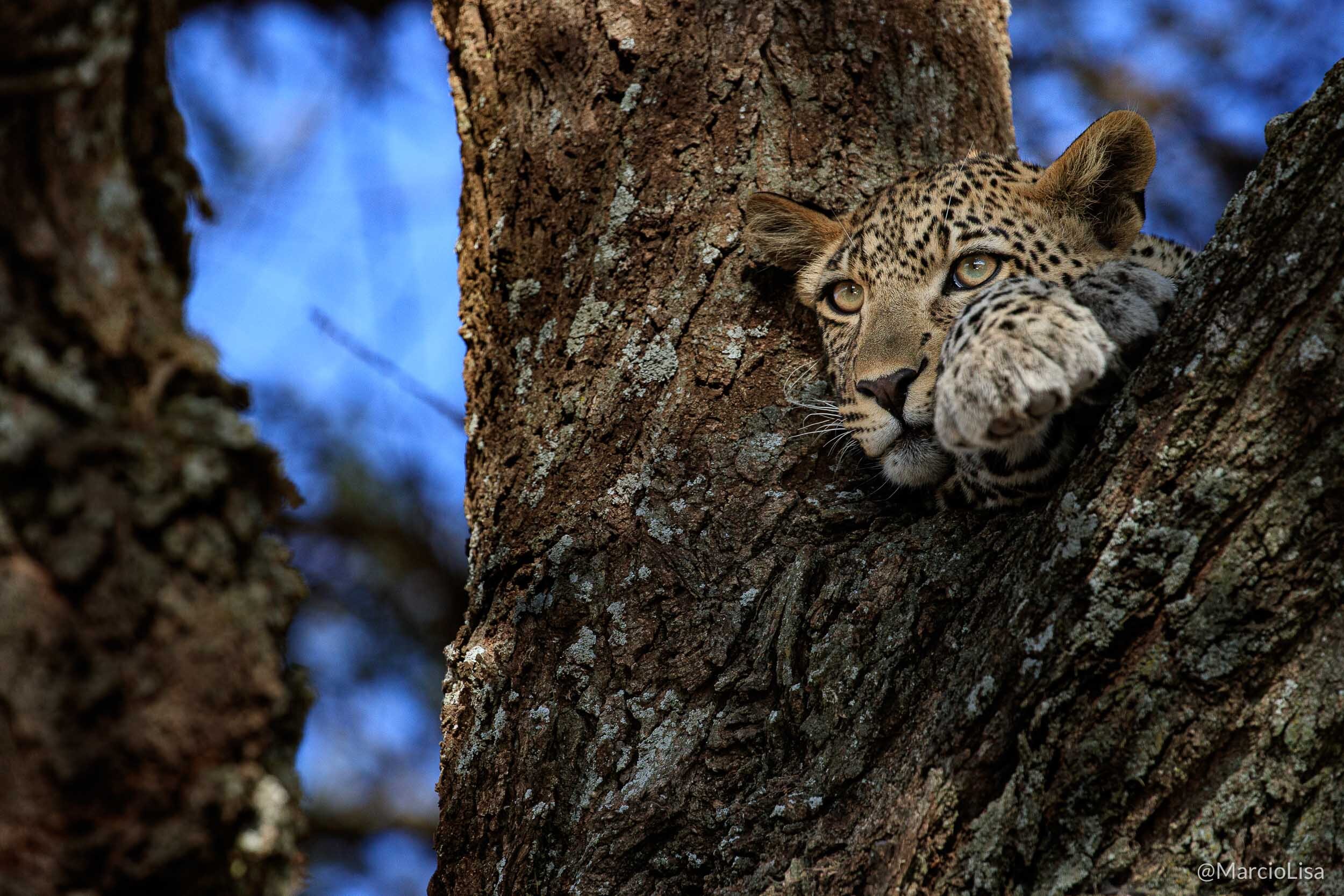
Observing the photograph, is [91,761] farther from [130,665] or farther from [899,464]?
[899,464]

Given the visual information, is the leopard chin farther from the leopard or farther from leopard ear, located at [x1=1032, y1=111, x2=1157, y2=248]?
leopard ear, located at [x1=1032, y1=111, x2=1157, y2=248]

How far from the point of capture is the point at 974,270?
393 centimetres

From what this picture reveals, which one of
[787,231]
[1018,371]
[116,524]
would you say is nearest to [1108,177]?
[787,231]

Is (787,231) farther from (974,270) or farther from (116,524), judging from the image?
(116,524)

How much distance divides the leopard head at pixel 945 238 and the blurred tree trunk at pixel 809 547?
0.15 m

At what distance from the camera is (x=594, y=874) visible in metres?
2.60

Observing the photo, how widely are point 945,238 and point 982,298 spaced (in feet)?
3.22

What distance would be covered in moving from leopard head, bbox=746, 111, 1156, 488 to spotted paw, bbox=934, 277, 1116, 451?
88 centimetres

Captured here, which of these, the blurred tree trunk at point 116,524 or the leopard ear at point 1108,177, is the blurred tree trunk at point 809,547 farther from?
the blurred tree trunk at point 116,524

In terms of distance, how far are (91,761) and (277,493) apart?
435mm

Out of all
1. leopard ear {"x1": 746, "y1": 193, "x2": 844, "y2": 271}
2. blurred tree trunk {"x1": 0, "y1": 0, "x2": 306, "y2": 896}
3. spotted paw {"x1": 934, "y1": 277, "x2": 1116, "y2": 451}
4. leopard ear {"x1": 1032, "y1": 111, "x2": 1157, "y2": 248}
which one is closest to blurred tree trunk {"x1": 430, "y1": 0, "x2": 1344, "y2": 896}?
leopard ear {"x1": 746, "y1": 193, "x2": 844, "y2": 271}

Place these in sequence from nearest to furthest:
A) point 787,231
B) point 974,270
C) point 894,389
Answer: point 894,389 → point 787,231 → point 974,270

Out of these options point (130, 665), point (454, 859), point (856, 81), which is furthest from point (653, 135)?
point (130, 665)

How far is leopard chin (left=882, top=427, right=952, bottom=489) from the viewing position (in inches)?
135
